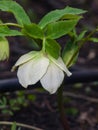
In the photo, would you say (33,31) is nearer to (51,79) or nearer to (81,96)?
(51,79)

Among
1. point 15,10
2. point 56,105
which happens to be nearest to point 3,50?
point 15,10

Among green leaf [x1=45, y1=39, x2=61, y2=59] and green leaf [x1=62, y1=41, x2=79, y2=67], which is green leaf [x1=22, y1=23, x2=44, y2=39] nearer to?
green leaf [x1=45, y1=39, x2=61, y2=59]

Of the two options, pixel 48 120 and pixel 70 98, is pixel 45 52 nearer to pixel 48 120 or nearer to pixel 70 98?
pixel 48 120

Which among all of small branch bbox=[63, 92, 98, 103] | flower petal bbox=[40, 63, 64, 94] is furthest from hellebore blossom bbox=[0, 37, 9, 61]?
small branch bbox=[63, 92, 98, 103]

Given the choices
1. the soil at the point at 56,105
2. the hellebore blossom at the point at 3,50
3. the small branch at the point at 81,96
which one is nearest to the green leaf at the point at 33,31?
the hellebore blossom at the point at 3,50

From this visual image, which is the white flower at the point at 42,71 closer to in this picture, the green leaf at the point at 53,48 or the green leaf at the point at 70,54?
the green leaf at the point at 53,48

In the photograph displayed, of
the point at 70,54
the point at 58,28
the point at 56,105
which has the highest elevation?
the point at 58,28

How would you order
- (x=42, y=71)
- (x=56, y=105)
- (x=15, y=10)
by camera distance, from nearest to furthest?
(x=42, y=71)
(x=15, y=10)
(x=56, y=105)
